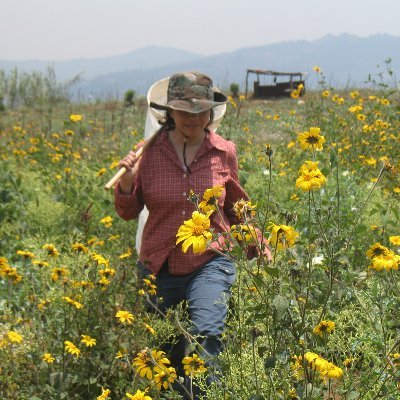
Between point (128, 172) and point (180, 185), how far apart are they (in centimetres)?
26

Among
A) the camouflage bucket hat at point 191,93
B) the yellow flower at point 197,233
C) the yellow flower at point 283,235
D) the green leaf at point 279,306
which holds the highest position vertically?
the camouflage bucket hat at point 191,93

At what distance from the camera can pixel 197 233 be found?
147 cm

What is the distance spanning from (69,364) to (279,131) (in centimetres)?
603

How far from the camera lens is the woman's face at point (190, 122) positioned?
2.99 meters

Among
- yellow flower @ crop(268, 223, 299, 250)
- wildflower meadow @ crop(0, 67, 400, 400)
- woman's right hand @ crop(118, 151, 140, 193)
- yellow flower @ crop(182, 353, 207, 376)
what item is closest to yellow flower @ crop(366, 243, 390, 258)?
wildflower meadow @ crop(0, 67, 400, 400)

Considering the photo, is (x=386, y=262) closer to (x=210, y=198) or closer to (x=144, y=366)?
(x=210, y=198)

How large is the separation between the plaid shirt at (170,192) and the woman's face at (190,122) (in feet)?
0.32

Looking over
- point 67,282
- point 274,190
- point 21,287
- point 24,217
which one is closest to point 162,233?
point 67,282

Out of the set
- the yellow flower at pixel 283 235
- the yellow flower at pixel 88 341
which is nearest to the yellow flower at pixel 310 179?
the yellow flower at pixel 283 235

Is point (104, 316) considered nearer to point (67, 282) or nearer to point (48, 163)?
point (67, 282)

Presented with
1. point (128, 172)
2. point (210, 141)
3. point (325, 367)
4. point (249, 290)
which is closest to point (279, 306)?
point (325, 367)

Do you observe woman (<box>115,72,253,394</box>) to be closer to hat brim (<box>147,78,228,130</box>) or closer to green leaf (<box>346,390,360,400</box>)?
hat brim (<box>147,78,228,130</box>)

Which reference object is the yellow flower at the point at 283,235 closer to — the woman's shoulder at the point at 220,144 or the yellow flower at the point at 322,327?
the yellow flower at the point at 322,327

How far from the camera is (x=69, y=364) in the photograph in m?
2.71
